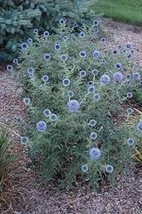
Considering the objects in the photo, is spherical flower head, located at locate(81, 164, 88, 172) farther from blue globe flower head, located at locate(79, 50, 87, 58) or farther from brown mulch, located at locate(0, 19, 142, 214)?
blue globe flower head, located at locate(79, 50, 87, 58)

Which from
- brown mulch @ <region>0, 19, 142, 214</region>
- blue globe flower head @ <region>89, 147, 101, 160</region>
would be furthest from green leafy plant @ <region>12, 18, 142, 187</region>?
brown mulch @ <region>0, 19, 142, 214</region>

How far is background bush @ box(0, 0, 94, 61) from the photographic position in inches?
221

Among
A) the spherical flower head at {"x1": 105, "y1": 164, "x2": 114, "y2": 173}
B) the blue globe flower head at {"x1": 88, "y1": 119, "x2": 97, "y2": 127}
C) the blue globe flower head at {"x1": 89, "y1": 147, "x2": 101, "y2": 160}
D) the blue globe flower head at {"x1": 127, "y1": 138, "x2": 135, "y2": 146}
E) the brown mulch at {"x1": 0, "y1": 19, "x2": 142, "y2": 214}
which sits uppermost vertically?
the blue globe flower head at {"x1": 88, "y1": 119, "x2": 97, "y2": 127}

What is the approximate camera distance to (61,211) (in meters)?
3.72

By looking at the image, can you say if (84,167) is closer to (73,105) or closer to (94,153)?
(94,153)

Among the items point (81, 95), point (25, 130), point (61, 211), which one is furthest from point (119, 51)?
point (61, 211)

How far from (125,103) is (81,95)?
4.17 ft

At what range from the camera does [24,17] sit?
568 cm

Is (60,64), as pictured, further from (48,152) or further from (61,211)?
(61,211)

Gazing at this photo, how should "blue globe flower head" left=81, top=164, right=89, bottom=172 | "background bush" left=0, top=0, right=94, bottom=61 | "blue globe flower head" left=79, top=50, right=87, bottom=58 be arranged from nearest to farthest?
"blue globe flower head" left=81, top=164, right=89, bottom=172
"blue globe flower head" left=79, top=50, right=87, bottom=58
"background bush" left=0, top=0, right=94, bottom=61

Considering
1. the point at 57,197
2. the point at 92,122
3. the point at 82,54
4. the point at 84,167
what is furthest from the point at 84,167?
the point at 82,54

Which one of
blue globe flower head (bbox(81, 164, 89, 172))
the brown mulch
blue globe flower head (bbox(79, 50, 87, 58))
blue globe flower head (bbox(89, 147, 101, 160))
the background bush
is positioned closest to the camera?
blue globe flower head (bbox(89, 147, 101, 160))

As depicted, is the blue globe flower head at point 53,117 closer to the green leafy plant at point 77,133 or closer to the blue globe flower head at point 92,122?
the green leafy plant at point 77,133

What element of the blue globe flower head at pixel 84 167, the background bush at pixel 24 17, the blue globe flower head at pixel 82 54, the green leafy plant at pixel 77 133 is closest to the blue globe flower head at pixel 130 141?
the green leafy plant at pixel 77 133
